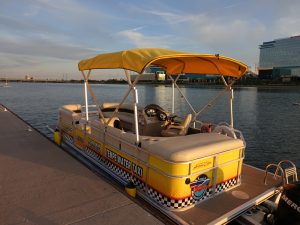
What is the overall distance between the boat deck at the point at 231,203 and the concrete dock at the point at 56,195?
0.72m

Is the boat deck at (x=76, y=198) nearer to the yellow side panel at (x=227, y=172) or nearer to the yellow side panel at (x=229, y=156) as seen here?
the yellow side panel at (x=227, y=172)

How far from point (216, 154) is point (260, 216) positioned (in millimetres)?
1481

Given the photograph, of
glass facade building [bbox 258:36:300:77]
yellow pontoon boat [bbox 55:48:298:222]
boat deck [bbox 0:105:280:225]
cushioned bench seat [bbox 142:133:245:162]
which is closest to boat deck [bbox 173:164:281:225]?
boat deck [bbox 0:105:280:225]

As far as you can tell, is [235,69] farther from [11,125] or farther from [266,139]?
[266,139]

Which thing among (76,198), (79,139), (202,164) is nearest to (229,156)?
(202,164)

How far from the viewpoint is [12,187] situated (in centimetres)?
519

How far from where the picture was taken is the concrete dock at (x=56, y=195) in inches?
165

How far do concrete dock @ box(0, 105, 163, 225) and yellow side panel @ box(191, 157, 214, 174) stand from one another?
1.10 metres

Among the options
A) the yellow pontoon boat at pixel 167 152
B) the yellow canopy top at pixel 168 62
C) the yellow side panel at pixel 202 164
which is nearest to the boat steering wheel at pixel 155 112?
the yellow pontoon boat at pixel 167 152

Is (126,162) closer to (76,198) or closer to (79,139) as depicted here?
(76,198)

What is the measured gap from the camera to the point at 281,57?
17462cm

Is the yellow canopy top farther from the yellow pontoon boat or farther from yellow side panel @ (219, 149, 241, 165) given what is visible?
yellow side panel @ (219, 149, 241, 165)

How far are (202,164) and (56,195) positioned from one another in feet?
9.12

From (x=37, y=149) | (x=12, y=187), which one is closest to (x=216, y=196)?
(x=12, y=187)
